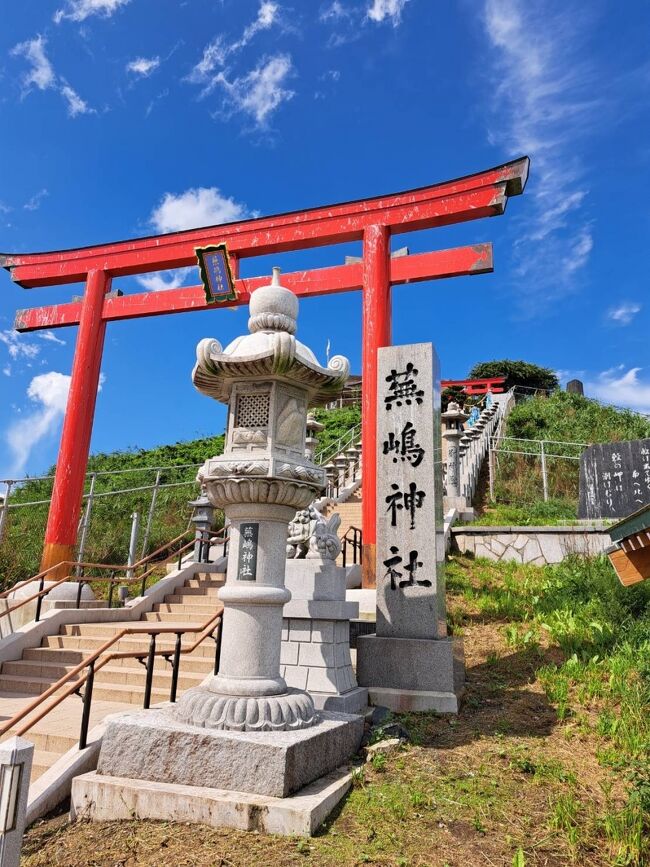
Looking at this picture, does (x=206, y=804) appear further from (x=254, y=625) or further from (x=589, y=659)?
(x=589, y=659)

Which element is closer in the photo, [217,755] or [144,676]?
[217,755]

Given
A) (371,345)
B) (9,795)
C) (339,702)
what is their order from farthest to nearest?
(371,345), (339,702), (9,795)

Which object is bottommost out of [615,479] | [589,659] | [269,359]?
[589,659]

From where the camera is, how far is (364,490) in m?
8.62

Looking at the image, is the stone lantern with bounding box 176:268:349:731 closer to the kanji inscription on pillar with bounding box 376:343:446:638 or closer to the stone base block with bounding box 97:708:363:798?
the stone base block with bounding box 97:708:363:798

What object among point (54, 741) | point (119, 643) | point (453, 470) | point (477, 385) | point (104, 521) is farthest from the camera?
Result: point (477, 385)

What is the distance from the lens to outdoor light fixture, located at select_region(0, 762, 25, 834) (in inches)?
108

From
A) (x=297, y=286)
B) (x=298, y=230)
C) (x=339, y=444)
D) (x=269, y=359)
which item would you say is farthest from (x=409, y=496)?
(x=339, y=444)

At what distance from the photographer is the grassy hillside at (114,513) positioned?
491 inches

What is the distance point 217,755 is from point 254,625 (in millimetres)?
856

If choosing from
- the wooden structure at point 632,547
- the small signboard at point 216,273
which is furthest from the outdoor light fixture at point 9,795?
the small signboard at point 216,273

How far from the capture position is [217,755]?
359cm

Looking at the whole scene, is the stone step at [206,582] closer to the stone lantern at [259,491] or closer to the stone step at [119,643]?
the stone step at [119,643]

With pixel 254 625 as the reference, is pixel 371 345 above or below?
above
